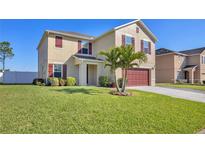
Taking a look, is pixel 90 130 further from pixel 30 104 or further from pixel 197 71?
pixel 197 71

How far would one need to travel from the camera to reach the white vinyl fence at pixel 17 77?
816 inches

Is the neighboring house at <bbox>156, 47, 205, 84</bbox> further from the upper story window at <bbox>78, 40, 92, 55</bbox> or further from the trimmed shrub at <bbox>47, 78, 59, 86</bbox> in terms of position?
the trimmed shrub at <bbox>47, 78, 59, 86</bbox>

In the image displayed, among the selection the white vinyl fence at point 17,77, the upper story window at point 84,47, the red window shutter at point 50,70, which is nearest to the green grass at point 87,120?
the red window shutter at point 50,70

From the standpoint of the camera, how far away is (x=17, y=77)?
2136cm

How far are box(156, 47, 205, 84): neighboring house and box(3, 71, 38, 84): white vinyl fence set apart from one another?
2271 cm

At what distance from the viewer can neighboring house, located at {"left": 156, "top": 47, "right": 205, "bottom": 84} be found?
84.4 ft

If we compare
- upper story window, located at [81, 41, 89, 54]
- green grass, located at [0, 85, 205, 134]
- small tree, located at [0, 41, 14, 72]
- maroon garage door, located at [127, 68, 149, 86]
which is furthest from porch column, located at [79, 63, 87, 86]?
small tree, located at [0, 41, 14, 72]

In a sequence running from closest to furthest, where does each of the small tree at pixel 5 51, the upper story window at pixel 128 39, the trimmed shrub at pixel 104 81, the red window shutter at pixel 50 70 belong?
the trimmed shrub at pixel 104 81 → the red window shutter at pixel 50 70 → the upper story window at pixel 128 39 → the small tree at pixel 5 51

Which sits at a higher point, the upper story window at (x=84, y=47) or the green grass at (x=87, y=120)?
the upper story window at (x=84, y=47)

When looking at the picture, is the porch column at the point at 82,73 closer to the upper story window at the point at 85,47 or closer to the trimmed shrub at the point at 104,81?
the trimmed shrub at the point at 104,81

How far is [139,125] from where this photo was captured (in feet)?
15.5
